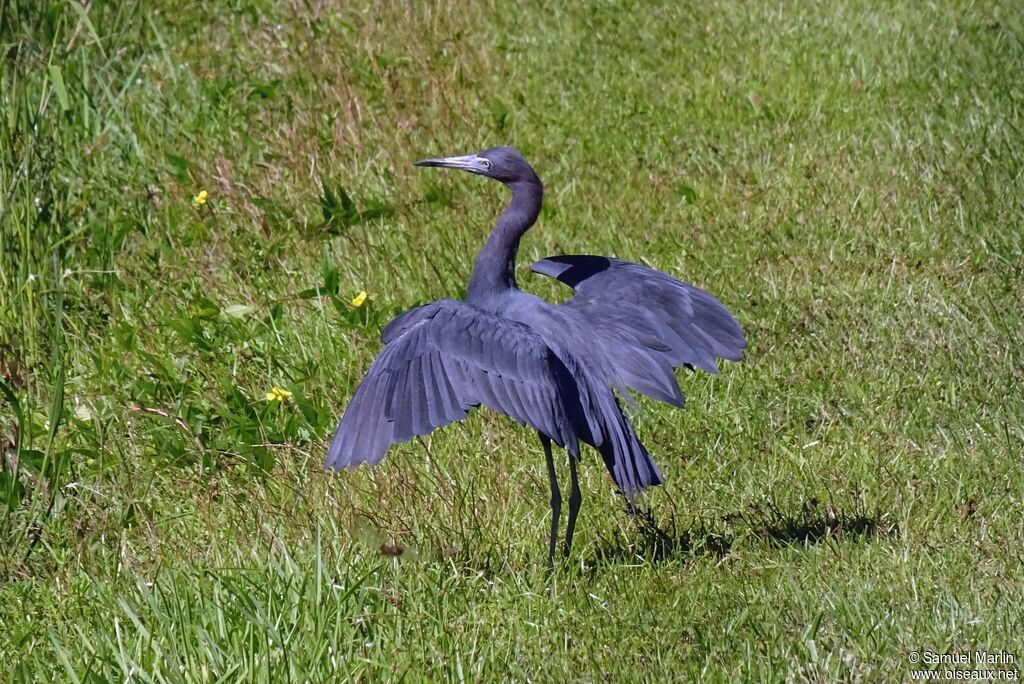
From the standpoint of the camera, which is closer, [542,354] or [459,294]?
[542,354]

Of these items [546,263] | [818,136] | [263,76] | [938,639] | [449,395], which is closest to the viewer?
[938,639]

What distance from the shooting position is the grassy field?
12.8 feet

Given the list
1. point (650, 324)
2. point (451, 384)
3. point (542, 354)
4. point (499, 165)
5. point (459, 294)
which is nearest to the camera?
point (451, 384)

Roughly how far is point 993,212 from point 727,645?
3.49m

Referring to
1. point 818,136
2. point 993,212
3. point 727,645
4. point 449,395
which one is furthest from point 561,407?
point 818,136

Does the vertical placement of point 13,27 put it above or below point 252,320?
above

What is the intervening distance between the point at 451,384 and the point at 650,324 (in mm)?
1004

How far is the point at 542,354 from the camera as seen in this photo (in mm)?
4141

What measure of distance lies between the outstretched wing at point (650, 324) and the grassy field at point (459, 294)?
47 centimetres

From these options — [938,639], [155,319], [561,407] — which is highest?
[561,407]

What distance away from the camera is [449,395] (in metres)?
3.92

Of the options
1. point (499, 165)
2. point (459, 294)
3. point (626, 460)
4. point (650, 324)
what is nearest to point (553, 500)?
point (626, 460)

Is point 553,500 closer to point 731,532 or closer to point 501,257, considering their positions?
point 731,532

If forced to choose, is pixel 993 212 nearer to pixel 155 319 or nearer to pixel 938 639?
pixel 938 639
